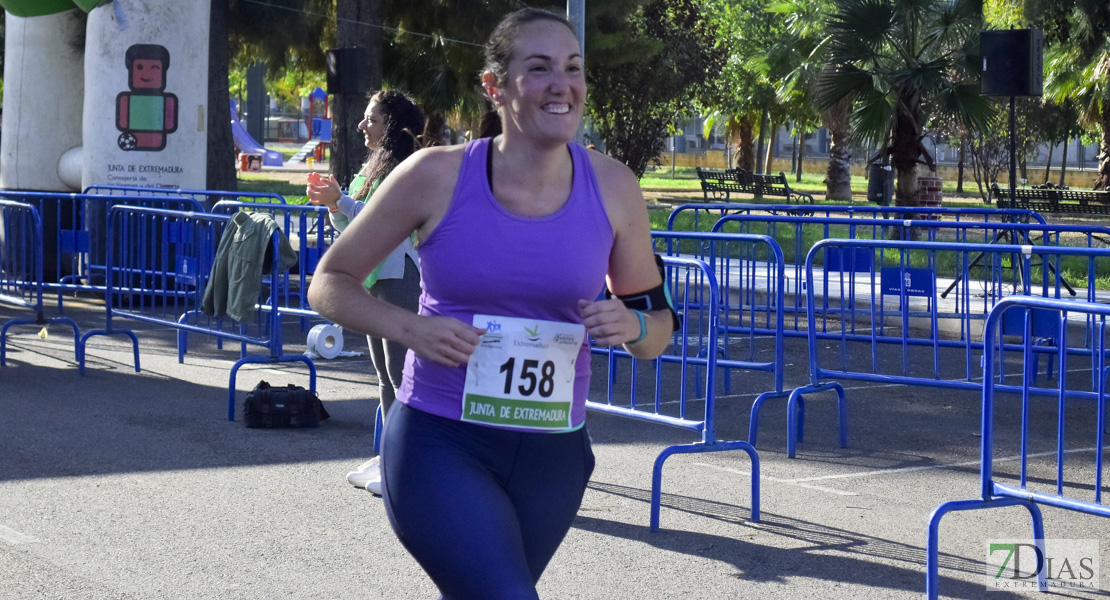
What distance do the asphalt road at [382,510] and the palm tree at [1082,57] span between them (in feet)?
49.3

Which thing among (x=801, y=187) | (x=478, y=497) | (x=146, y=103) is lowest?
(x=478, y=497)

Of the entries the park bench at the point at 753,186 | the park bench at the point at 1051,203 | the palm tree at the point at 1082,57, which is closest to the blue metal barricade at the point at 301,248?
the palm tree at the point at 1082,57

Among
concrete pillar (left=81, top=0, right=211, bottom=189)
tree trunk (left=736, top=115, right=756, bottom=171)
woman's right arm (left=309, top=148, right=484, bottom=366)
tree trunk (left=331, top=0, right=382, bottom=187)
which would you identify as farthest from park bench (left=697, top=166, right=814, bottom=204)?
woman's right arm (left=309, top=148, right=484, bottom=366)

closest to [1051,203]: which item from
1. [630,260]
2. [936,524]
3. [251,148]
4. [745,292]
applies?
[745,292]

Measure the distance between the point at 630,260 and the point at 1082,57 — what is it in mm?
25442

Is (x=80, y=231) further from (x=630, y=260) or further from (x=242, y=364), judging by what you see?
(x=630, y=260)

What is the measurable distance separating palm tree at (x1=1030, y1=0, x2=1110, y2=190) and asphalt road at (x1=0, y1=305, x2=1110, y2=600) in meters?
15.0

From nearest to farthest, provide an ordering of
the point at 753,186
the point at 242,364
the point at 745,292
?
the point at 242,364 < the point at 745,292 < the point at 753,186

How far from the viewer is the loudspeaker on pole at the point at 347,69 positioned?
17.9m

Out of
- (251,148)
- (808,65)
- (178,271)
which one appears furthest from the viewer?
(251,148)

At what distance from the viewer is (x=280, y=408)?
316 inches

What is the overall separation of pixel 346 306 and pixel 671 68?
31.4m

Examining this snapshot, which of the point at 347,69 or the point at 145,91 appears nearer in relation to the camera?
the point at 145,91

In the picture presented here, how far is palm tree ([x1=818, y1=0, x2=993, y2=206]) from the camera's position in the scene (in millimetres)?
20500
